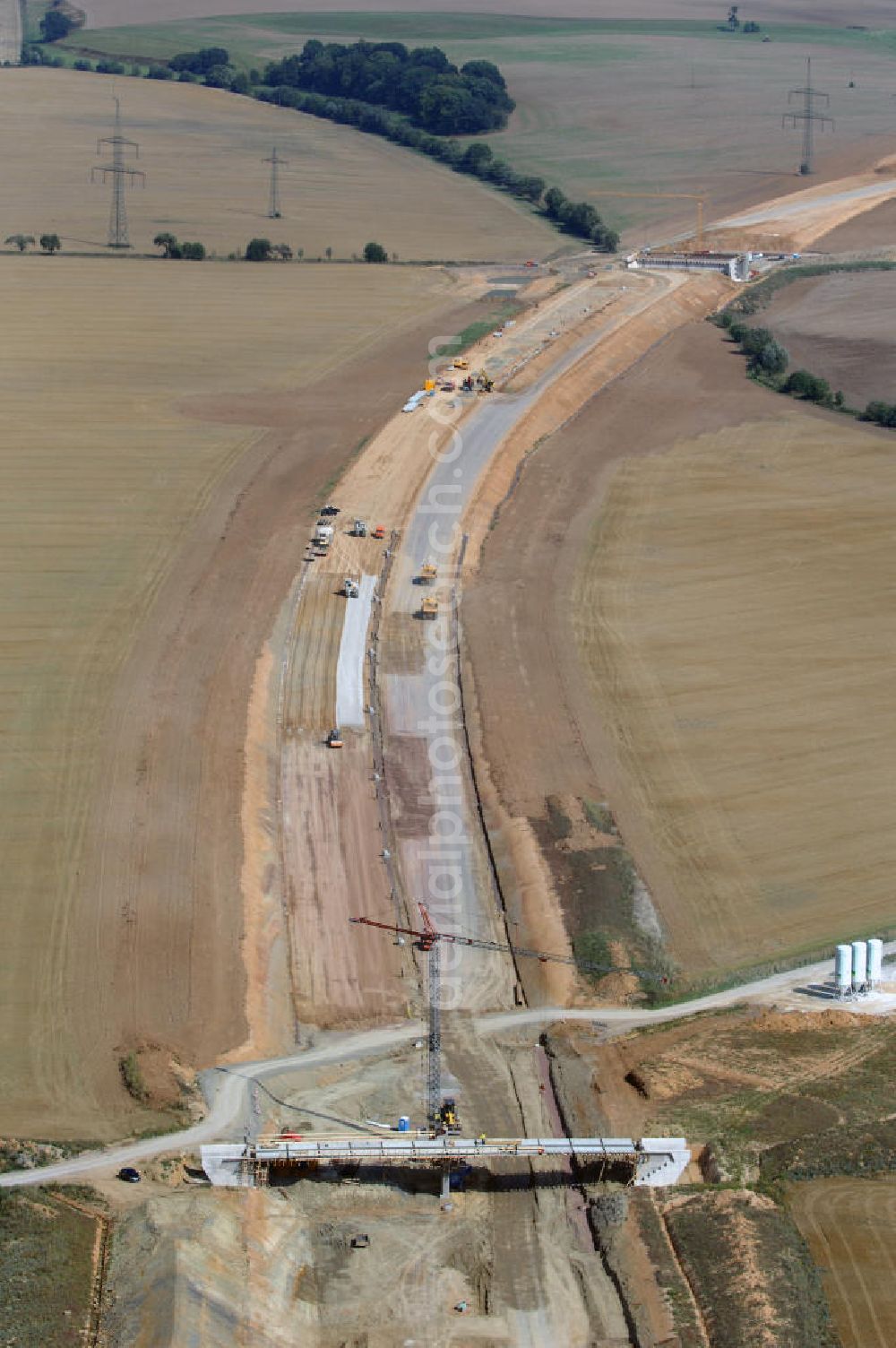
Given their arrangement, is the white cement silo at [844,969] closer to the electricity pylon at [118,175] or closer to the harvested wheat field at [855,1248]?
the harvested wheat field at [855,1248]

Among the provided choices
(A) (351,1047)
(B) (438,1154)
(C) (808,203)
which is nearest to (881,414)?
(C) (808,203)

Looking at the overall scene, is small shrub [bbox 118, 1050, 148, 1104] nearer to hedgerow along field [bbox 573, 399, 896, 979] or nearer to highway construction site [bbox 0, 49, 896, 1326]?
highway construction site [bbox 0, 49, 896, 1326]

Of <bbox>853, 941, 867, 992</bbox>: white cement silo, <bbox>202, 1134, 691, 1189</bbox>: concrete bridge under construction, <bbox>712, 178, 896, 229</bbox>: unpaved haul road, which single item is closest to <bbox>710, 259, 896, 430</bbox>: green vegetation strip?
<bbox>712, 178, 896, 229</bbox>: unpaved haul road

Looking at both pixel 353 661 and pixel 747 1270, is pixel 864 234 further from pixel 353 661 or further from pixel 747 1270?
pixel 747 1270

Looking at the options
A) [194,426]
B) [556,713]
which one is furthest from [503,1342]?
[194,426]

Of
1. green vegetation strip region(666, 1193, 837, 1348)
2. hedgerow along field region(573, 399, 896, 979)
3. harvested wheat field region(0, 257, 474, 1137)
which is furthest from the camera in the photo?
hedgerow along field region(573, 399, 896, 979)
